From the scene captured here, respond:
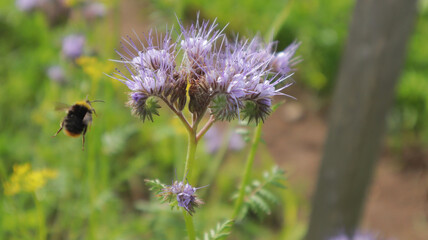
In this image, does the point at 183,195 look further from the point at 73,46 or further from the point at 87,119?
the point at 73,46

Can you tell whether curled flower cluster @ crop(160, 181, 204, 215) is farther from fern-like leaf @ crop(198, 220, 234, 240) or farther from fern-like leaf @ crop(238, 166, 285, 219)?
fern-like leaf @ crop(238, 166, 285, 219)

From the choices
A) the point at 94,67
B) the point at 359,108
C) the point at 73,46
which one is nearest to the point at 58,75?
the point at 73,46

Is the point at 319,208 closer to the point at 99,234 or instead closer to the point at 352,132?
the point at 352,132

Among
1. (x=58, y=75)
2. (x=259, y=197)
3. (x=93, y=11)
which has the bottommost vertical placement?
(x=259, y=197)

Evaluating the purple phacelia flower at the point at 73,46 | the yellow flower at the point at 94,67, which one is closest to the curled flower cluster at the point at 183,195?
the yellow flower at the point at 94,67

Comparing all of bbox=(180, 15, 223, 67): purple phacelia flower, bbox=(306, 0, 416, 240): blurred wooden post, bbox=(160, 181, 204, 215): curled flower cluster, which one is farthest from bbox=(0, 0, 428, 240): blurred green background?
bbox=(160, 181, 204, 215): curled flower cluster

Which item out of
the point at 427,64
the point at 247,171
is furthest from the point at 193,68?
the point at 427,64
